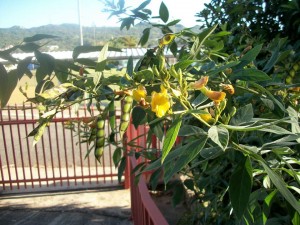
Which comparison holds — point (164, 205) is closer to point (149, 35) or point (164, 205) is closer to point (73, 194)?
point (73, 194)

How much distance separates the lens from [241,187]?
2.23ft

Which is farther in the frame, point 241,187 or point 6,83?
point 6,83

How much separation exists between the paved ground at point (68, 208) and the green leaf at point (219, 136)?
3562 millimetres

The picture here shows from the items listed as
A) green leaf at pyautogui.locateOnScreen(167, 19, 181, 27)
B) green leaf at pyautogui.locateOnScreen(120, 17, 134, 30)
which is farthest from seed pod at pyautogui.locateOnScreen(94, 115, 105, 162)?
green leaf at pyautogui.locateOnScreen(120, 17, 134, 30)

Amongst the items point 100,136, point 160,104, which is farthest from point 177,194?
point 160,104

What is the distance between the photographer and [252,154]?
69 cm

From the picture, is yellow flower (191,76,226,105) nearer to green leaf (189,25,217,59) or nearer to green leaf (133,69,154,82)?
green leaf (133,69,154,82)

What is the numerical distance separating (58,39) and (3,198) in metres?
4.45

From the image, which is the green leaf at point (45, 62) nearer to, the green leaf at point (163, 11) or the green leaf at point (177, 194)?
the green leaf at point (163, 11)

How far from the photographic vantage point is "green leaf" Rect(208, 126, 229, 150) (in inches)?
21.7

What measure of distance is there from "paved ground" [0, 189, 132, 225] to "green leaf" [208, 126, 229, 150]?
3562 millimetres

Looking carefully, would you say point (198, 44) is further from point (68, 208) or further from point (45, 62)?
point (68, 208)

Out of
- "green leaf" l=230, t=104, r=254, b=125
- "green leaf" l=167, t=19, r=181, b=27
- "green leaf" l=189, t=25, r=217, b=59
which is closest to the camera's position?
"green leaf" l=230, t=104, r=254, b=125

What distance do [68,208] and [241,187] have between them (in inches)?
160
